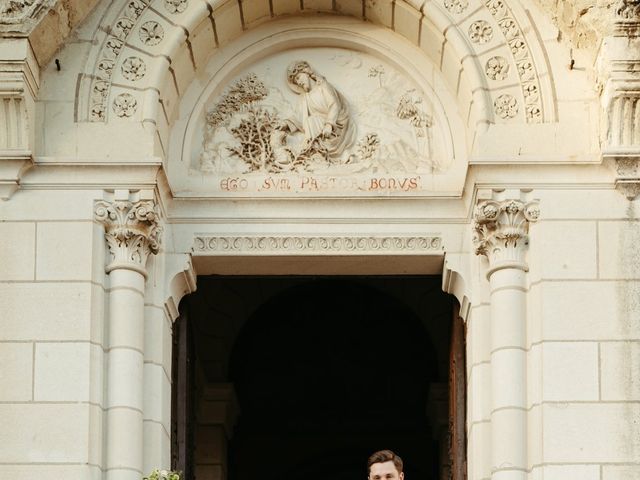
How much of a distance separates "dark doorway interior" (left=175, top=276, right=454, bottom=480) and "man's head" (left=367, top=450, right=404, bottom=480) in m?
10.4

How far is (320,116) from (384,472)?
5614 millimetres

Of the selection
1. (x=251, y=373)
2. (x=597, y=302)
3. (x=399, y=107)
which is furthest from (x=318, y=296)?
(x=597, y=302)

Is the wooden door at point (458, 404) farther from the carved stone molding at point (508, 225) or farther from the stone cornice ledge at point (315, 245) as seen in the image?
the carved stone molding at point (508, 225)

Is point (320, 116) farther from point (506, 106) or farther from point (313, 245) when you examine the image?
point (506, 106)

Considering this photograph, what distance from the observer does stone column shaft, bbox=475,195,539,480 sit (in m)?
16.7

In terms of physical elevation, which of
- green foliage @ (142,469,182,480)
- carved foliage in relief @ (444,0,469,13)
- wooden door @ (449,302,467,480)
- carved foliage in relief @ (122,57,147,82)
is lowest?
green foliage @ (142,469,182,480)

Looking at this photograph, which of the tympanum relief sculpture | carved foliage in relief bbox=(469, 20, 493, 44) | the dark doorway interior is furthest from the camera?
the dark doorway interior

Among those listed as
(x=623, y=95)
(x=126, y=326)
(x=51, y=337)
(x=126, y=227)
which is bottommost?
(x=51, y=337)

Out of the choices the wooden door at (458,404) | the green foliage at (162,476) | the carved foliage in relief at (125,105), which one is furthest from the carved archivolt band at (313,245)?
the green foliage at (162,476)

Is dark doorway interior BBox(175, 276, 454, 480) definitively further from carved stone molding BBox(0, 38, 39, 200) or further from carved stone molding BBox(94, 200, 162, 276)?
carved stone molding BBox(0, 38, 39, 200)

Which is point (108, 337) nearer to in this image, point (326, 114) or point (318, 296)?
point (326, 114)

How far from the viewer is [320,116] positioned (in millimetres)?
18328

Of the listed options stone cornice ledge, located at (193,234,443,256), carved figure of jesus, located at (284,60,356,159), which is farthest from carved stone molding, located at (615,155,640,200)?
carved figure of jesus, located at (284,60,356,159)

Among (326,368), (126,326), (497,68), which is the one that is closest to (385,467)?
(126,326)
